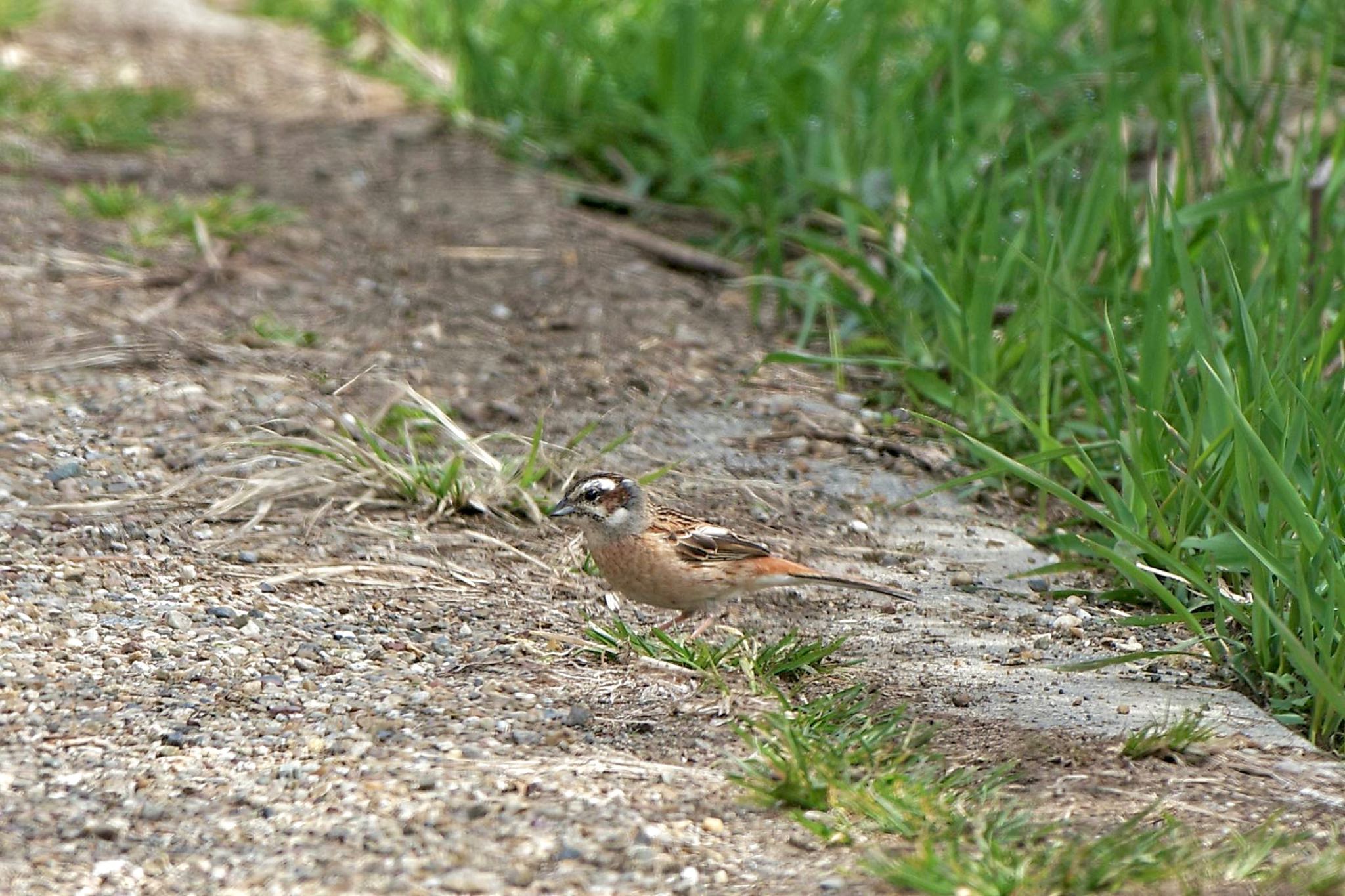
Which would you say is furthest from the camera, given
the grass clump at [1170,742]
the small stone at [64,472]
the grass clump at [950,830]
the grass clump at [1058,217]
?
the small stone at [64,472]

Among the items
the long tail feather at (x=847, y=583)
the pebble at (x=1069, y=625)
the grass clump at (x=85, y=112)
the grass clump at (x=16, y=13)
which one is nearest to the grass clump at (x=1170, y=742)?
the pebble at (x=1069, y=625)

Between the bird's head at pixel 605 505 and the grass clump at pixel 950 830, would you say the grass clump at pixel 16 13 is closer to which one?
the bird's head at pixel 605 505

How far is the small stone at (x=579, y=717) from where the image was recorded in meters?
3.46

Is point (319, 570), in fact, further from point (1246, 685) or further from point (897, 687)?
point (1246, 685)

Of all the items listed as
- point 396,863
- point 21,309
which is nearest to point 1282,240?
point 396,863

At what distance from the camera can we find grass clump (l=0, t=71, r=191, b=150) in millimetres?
7641

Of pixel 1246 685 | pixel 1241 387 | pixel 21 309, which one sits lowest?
pixel 21 309

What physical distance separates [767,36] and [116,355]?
3.66 meters

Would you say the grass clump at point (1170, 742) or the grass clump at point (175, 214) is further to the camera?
the grass clump at point (175, 214)

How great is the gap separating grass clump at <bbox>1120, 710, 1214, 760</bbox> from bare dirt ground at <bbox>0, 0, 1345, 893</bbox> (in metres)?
0.05

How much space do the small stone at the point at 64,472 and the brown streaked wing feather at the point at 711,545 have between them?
1.63 m

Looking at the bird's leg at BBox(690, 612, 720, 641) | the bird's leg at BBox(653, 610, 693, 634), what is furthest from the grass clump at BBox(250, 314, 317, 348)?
the bird's leg at BBox(690, 612, 720, 641)

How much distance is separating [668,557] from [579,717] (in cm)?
72

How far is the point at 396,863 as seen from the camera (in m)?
2.85
